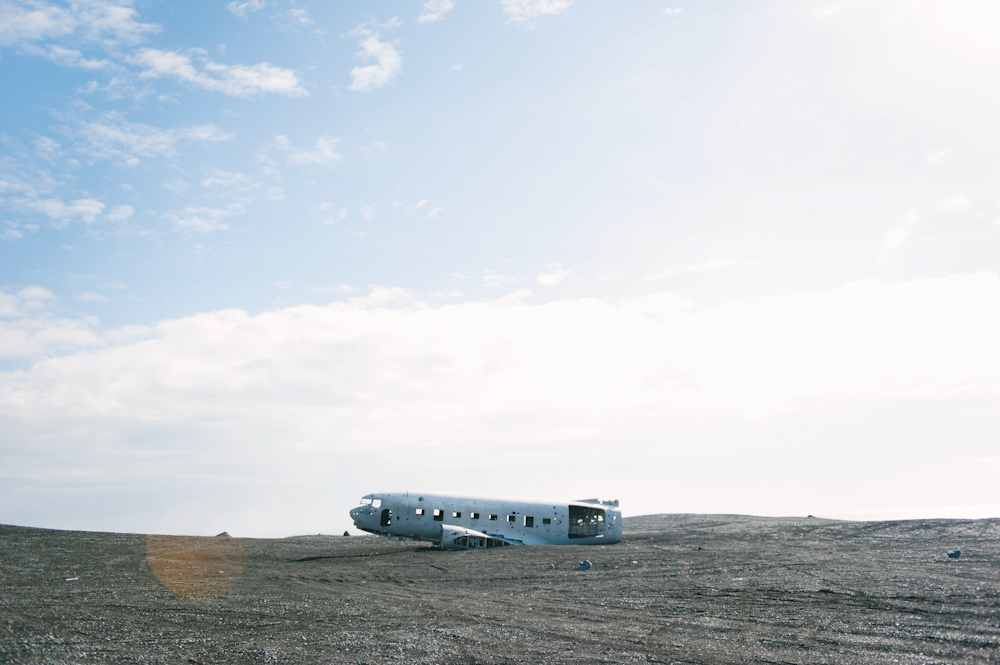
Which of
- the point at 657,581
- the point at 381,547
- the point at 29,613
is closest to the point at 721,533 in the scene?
the point at 657,581

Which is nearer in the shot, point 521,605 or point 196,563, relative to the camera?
point 521,605

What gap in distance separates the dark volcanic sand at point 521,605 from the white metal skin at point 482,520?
498 cm

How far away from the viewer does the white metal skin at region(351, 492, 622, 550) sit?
38.3 metres

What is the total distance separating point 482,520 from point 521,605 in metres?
20.6

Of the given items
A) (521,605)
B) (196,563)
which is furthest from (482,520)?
(521,605)

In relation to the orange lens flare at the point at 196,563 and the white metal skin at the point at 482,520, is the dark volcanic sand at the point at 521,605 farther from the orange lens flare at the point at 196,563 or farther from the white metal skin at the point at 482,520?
the white metal skin at the point at 482,520

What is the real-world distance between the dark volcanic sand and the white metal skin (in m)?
4.98

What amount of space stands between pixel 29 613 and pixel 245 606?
16.9 ft

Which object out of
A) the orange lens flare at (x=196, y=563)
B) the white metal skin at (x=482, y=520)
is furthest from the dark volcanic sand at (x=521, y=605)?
Result: the white metal skin at (x=482, y=520)

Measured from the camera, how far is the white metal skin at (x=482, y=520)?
126 ft

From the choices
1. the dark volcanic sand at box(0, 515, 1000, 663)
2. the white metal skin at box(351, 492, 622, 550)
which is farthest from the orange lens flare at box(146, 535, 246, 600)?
the white metal skin at box(351, 492, 622, 550)

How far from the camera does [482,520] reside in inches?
1545

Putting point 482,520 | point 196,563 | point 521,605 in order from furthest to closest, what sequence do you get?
point 482,520
point 196,563
point 521,605

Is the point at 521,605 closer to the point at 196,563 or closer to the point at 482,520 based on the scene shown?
the point at 196,563
